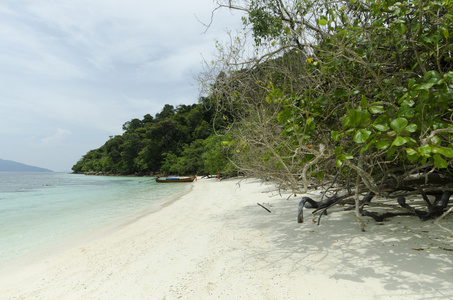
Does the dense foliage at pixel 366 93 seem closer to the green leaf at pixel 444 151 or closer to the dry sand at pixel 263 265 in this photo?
the green leaf at pixel 444 151

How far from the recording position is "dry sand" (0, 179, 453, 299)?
99.7 inches

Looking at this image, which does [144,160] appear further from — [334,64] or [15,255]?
[334,64]

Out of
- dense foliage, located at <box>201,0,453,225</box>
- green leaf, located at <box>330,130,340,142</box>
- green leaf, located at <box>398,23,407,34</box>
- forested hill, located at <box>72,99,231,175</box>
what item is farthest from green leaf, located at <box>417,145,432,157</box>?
forested hill, located at <box>72,99,231,175</box>

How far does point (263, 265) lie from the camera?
3.23 m

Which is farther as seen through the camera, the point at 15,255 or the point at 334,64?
the point at 15,255

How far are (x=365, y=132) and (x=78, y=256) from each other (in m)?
5.48

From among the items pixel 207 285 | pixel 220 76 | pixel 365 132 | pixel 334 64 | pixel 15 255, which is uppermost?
pixel 220 76

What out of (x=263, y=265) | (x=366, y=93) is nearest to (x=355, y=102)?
(x=366, y=93)

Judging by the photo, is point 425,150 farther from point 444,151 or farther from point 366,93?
point 366,93

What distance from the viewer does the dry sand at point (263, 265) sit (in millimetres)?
2533

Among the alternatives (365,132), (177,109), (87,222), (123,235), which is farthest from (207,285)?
(177,109)

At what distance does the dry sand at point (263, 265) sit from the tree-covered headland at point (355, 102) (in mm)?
754

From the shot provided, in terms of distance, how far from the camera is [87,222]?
8.76 metres

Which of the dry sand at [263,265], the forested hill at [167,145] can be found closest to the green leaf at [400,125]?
the dry sand at [263,265]
